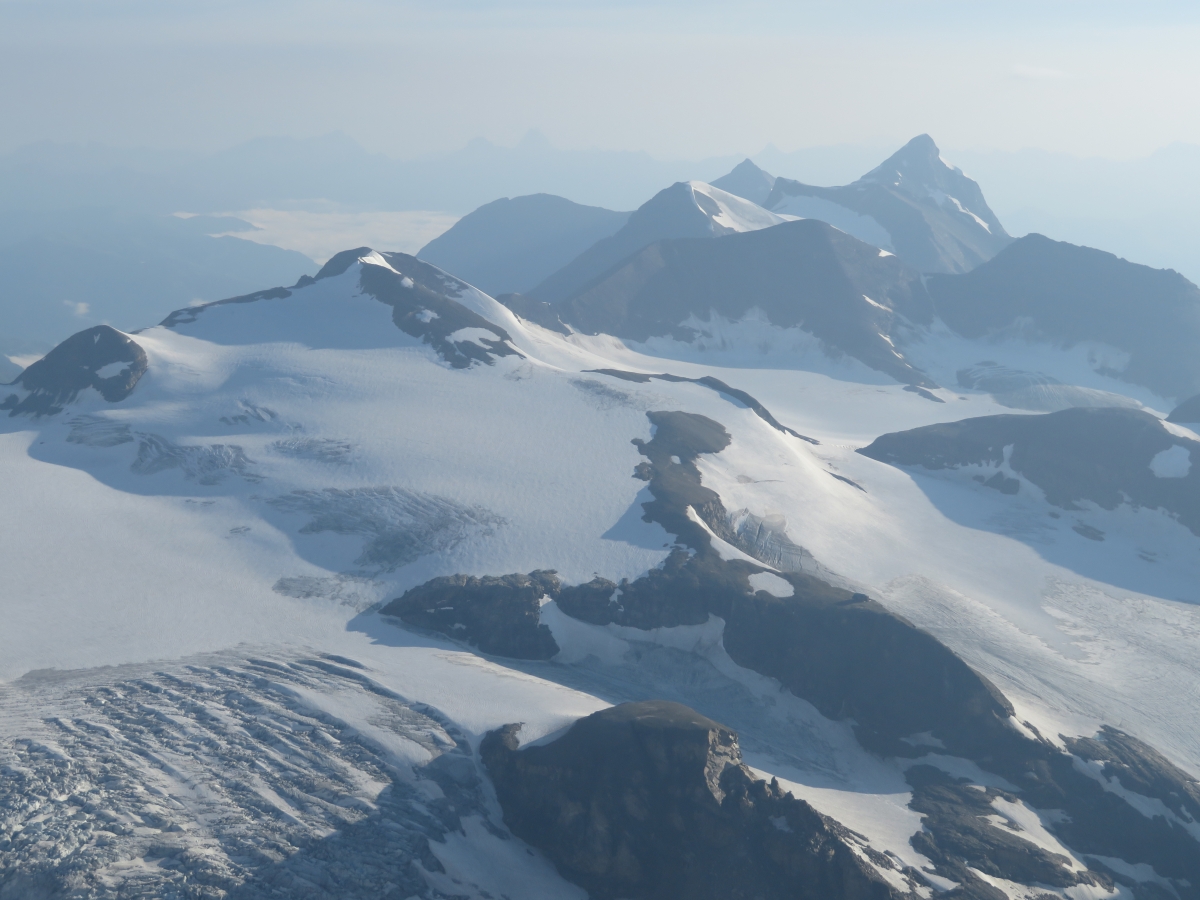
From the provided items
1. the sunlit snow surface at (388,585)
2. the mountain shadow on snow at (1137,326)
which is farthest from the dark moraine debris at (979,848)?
the mountain shadow on snow at (1137,326)

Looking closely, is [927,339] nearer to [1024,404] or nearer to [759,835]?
[1024,404]

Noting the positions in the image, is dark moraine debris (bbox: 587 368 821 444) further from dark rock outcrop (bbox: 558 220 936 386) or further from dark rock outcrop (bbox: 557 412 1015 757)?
dark rock outcrop (bbox: 558 220 936 386)

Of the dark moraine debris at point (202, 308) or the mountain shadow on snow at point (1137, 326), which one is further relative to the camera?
the mountain shadow on snow at point (1137, 326)

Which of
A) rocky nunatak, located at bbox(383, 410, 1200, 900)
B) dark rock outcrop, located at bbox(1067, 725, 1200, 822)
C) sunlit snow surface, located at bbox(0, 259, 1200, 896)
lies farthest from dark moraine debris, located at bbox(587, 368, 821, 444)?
dark rock outcrop, located at bbox(1067, 725, 1200, 822)

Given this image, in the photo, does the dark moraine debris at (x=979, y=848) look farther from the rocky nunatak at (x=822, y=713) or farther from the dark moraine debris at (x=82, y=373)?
the dark moraine debris at (x=82, y=373)

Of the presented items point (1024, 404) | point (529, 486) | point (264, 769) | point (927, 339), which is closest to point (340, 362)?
point (529, 486)

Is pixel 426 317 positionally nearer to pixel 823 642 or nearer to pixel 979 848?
pixel 823 642
